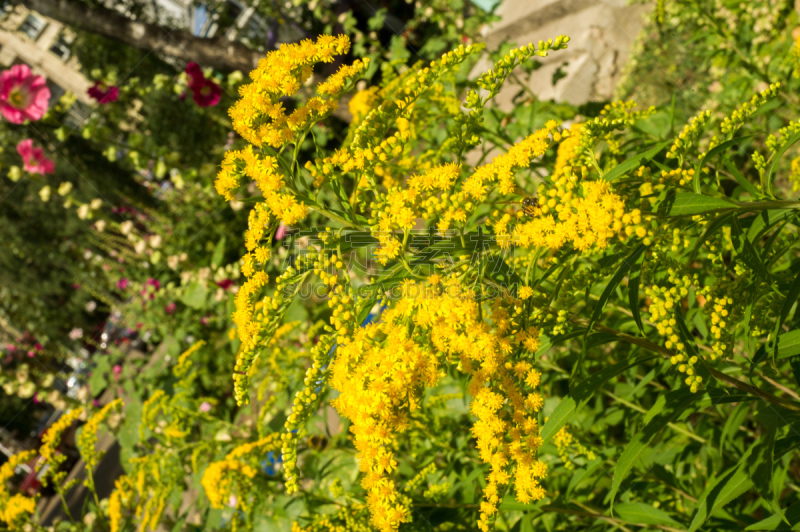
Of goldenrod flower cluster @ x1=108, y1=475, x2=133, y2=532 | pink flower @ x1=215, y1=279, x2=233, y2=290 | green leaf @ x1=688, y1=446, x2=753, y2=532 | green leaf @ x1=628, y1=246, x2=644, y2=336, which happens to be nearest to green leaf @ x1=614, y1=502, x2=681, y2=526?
green leaf @ x1=688, y1=446, x2=753, y2=532

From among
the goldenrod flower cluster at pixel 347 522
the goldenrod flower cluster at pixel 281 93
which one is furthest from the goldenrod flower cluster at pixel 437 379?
the goldenrod flower cluster at pixel 281 93

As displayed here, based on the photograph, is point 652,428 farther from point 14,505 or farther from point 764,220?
point 14,505

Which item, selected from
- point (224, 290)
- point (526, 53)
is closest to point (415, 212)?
point (526, 53)

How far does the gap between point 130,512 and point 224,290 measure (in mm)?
1654

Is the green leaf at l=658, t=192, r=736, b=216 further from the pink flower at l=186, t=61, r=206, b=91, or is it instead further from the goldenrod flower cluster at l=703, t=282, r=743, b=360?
the pink flower at l=186, t=61, r=206, b=91

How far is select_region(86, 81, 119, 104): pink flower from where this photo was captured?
3.64 m

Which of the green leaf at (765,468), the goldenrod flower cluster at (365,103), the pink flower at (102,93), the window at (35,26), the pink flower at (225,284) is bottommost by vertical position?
the green leaf at (765,468)

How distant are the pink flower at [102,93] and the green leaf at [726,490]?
4374 mm

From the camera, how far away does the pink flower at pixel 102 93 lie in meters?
3.64

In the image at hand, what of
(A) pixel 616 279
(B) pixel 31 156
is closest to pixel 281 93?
(A) pixel 616 279

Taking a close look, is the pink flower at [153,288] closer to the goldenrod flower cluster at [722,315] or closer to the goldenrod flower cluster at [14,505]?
the goldenrod flower cluster at [14,505]

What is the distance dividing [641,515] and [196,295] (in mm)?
3627

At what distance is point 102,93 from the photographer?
12.1 ft

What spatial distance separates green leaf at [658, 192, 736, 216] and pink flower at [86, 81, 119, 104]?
410cm
